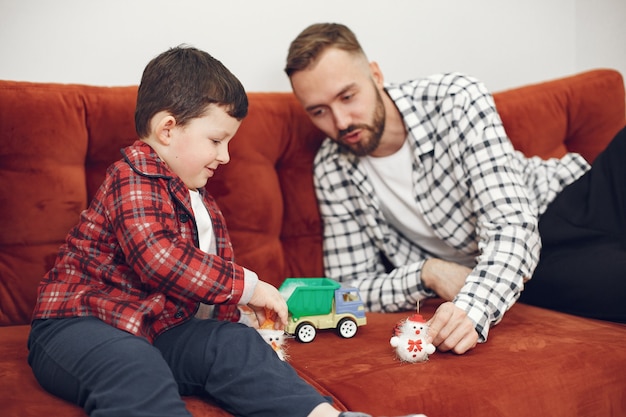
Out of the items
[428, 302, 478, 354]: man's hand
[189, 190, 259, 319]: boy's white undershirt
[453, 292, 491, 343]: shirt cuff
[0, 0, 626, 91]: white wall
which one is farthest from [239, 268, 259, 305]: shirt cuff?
[0, 0, 626, 91]: white wall

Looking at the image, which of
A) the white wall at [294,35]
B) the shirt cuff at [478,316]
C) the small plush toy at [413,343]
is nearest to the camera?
the small plush toy at [413,343]

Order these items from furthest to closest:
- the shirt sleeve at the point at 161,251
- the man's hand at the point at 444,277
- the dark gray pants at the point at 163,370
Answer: the man's hand at the point at 444,277
the shirt sleeve at the point at 161,251
the dark gray pants at the point at 163,370

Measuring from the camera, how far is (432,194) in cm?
186

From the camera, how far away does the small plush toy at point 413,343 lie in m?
1.32

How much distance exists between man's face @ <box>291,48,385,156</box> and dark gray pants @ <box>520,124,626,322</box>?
576 mm

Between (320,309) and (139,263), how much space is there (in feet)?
1.61

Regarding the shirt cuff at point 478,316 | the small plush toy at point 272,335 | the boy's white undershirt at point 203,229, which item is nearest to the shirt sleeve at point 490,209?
the shirt cuff at point 478,316

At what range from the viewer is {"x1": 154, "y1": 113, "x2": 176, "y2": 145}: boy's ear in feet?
4.32

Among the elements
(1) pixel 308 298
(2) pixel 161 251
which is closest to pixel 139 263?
(2) pixel 161 251

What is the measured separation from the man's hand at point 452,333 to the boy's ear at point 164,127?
695 millimetres

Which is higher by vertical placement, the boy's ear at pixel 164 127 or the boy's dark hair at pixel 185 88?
the boy's dark hair at pixel 185 88

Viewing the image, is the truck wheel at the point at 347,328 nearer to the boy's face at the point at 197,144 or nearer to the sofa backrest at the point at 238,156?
the sofa backrest at the point at 238,156

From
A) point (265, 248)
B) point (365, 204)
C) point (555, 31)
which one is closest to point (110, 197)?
point (265, 248)

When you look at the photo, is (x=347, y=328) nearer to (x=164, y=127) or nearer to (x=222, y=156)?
(x=222, y=156)
